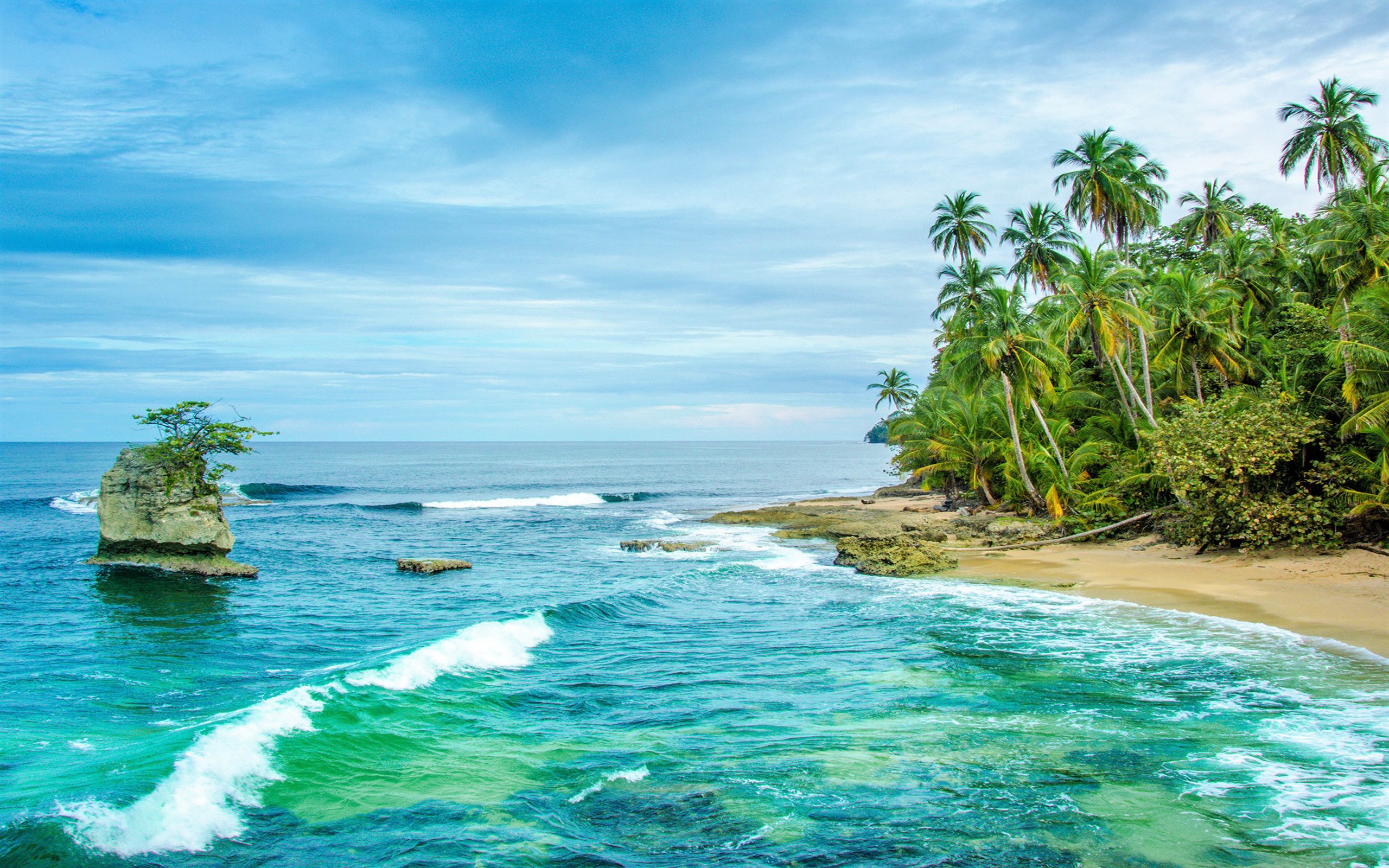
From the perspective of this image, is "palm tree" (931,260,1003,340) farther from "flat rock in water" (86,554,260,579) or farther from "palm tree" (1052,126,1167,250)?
"flat rock in water" (86,554,260,579)

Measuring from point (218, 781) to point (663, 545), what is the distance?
23626 mm

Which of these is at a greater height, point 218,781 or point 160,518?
point 160,518

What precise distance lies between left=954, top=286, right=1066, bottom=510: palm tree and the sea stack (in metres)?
26.8

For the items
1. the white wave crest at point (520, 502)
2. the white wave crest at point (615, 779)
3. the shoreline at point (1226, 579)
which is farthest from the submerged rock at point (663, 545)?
the white wave crest at point (520, 502)

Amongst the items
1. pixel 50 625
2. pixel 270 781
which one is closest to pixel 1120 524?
pixel 270 781

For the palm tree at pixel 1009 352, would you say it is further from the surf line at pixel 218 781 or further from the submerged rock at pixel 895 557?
the surf line at pixel 218 781

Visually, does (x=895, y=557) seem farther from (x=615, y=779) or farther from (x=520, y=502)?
(x=520, y=502)

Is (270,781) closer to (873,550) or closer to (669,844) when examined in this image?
(669,844)

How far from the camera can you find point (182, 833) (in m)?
8.39

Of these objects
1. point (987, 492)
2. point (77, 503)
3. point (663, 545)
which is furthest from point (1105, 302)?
point (77, 503)

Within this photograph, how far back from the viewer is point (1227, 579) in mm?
19438

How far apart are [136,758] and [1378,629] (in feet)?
66.5

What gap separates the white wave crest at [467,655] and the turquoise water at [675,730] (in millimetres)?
82

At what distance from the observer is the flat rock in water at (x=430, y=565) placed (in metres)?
27.4
